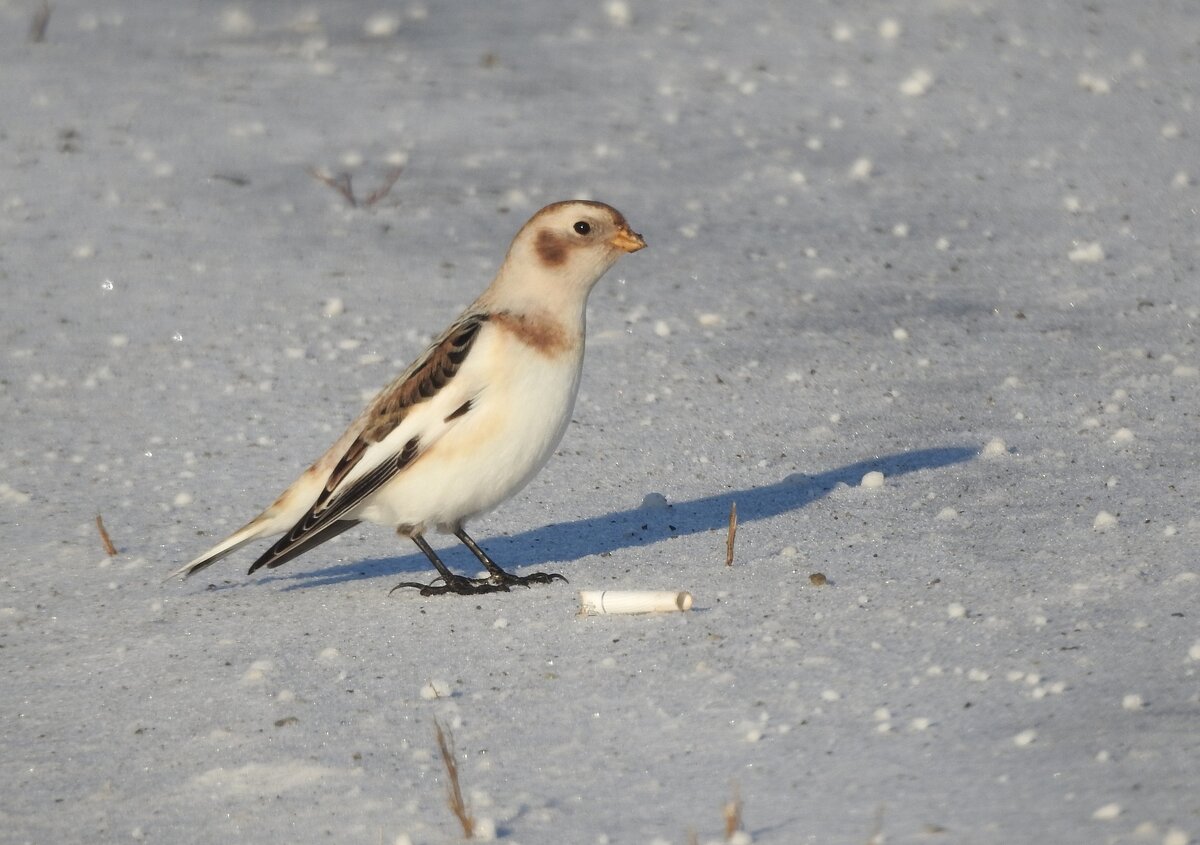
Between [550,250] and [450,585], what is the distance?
87 centimetres

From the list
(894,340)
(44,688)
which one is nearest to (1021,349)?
(894,340)

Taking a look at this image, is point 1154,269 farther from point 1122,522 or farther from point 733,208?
point 1122,522

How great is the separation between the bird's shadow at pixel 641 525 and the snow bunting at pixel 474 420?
0.75 feet

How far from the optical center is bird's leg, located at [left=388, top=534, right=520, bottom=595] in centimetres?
→ 436

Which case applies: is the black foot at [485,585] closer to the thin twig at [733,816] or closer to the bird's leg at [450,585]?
the bird's leg at [450,585]

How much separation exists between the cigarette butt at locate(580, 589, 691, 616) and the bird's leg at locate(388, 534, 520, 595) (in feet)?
1.36

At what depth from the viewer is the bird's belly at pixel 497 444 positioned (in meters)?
4.16

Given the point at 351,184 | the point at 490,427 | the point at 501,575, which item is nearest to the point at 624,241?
the point at 490,427

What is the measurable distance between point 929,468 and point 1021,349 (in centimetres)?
100

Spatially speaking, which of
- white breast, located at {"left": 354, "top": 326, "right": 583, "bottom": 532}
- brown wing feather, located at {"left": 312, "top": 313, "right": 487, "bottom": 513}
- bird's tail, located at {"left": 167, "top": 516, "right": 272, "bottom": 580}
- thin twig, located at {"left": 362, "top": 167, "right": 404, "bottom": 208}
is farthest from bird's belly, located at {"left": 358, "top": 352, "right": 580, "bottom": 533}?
thin twig, located at {"left": 362, "top": 167, "right": 404, "bottom": 208}

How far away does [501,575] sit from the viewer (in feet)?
14.4

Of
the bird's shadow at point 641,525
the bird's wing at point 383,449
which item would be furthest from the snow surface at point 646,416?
the bird's wing at point 383,449

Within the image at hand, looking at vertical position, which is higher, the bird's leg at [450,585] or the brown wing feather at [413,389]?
the brown wing feather at [413,389]

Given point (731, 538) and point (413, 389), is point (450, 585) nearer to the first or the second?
point (413, 389)
